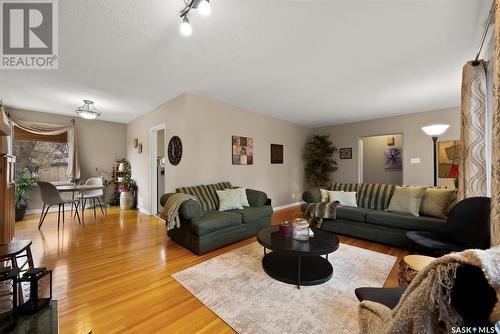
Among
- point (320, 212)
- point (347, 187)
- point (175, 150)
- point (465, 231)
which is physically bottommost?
point (320, 212)

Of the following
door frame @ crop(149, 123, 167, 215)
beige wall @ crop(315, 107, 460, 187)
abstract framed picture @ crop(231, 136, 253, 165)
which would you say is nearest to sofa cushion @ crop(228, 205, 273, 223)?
abstract framed picture @ crop(231, 136, 253, 165)

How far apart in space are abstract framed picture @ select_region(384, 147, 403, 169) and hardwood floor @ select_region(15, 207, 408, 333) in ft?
13.5

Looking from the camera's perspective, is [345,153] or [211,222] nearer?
[211,222]

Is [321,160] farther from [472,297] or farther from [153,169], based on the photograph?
[472,297]

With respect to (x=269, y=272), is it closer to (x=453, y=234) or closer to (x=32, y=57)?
(x=453, y=234)

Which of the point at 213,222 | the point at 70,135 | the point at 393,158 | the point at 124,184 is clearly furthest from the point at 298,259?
the point at 70,135

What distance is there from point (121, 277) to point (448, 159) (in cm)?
627

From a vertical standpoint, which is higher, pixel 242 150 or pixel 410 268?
pixel 242 150

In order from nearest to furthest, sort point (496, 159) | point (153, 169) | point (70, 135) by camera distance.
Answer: point (496, 159), point (153, 169), point (70, 135)

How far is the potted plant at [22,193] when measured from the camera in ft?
13.6

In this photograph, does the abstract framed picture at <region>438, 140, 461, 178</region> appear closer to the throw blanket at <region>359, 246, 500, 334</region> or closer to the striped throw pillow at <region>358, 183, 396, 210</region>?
the striped throw pillow at <region>358, 183, 396, 210</region>

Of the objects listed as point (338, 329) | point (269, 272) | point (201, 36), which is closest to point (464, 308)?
point (338, 329)

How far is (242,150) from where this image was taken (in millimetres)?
4492

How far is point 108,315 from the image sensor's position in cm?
154
